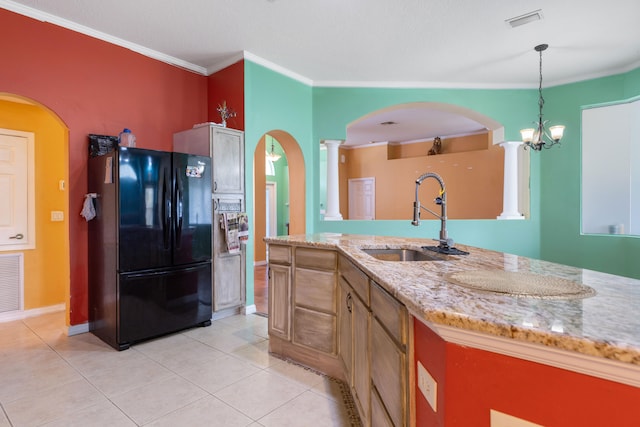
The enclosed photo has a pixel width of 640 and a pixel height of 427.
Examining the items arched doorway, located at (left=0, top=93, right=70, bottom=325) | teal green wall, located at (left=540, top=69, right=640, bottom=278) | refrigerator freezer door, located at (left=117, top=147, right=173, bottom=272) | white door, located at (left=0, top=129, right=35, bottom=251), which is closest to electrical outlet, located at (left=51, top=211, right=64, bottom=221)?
arched doorway, located at (left=0, top=93, right=70, bottom=325)

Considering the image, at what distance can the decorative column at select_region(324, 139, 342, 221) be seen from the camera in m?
5.03

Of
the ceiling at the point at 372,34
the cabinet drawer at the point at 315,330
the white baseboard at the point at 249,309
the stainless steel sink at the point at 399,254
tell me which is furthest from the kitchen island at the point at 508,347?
the ceiling at the point at 372,34

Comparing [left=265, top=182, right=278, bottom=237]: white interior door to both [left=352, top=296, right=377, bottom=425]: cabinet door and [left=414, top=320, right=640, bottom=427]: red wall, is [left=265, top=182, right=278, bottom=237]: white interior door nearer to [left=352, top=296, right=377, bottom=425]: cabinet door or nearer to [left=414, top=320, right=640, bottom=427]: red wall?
[left=352, top=296, right=377, bottom=425]: cabinet door

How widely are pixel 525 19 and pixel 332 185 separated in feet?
9.91

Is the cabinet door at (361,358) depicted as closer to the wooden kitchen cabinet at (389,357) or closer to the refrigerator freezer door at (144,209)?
the wooden kitchen cabinet at (389,357)

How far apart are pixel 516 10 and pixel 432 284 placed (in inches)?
127

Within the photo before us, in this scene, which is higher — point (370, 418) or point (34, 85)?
point (34, 85)

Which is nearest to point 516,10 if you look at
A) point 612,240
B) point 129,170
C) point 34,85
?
point 612,240

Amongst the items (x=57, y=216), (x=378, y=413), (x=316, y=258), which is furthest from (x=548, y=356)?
(x=57, y=216)

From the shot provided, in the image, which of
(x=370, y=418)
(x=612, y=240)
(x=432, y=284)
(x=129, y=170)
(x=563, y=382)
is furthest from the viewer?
(x=612, y=240)

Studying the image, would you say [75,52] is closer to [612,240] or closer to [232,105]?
[232,105]

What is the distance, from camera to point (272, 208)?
8.20m

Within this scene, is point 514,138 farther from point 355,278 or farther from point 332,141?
point 355,278

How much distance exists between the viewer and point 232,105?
3984 mm
